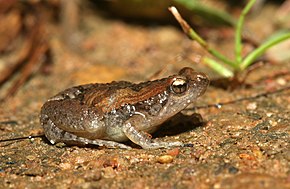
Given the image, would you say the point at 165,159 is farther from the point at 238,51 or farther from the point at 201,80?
the point at 238,51

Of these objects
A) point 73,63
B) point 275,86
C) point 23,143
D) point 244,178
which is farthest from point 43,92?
point 244,178

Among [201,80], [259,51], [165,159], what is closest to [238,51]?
[259,51]

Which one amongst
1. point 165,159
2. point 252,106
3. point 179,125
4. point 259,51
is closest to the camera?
point 165,159

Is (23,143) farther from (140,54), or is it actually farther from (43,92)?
(140,54)

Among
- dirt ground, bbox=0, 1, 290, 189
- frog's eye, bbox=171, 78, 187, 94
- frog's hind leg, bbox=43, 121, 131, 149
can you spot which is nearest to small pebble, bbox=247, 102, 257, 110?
dirt ground, bbox=0, 1, 290, 189

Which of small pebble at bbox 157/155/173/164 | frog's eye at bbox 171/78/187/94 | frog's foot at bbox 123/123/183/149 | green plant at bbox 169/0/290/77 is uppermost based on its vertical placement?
green plant at bbox 169/0/290/77

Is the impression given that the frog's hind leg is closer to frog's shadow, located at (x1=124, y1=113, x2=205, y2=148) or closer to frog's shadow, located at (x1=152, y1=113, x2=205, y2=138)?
frog's shadow, located at (x1=124, y1=113, x2=205, y2=148)

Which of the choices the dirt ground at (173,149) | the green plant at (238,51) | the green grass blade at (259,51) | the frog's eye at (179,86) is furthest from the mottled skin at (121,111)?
the green grass blade at (259,51)
